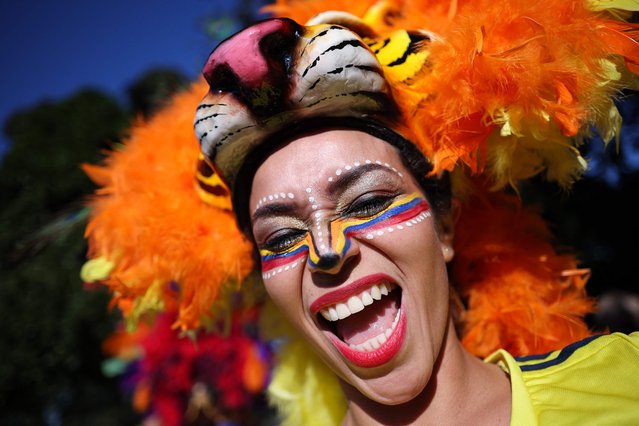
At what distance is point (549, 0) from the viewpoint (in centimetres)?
155

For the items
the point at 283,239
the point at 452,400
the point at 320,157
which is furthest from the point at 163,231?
the point at 452,400

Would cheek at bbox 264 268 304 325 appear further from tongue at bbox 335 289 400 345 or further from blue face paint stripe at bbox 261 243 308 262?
tongue at bbox 335 289 400 345

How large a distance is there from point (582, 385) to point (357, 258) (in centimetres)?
70

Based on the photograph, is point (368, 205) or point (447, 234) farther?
point (447, 234)

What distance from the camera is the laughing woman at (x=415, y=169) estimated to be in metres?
1.53

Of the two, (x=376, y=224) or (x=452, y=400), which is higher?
(x=376, y=224)

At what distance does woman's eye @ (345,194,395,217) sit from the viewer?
1.62 m

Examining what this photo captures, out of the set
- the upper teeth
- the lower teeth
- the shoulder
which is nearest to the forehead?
the upper teeth

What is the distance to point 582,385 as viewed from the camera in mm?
1493

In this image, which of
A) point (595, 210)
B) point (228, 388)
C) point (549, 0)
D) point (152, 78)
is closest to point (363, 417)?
point (549, 0)

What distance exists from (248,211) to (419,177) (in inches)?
24.2

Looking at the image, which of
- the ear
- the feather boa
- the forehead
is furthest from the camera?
the feather boa

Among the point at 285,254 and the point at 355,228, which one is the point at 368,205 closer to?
the point at 355,228

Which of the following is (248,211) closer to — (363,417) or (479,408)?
(363,417)
